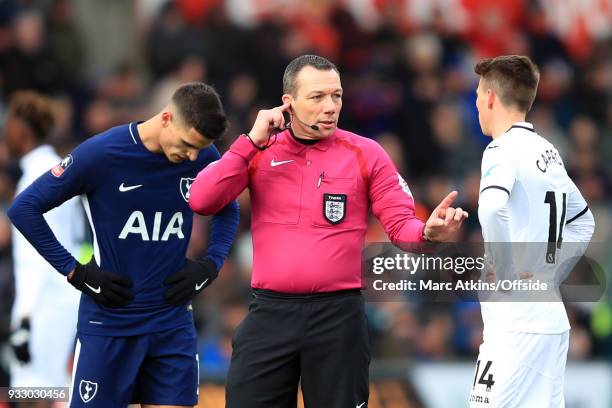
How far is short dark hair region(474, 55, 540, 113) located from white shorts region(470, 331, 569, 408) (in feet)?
4.16

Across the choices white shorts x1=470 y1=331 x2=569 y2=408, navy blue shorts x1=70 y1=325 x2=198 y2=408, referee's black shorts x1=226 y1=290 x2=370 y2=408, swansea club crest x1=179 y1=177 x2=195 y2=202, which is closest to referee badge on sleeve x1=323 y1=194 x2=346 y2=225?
referee's black shorts x1=226 y1=290 x2=370 y2=408

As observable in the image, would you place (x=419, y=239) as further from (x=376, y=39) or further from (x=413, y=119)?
(x=376, y=39)

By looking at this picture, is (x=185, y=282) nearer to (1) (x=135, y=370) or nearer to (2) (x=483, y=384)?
(1) (x=135, y=370)

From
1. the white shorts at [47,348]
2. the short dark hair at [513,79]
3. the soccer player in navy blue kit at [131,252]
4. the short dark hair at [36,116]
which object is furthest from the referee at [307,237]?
the short dark hair at [36,116]

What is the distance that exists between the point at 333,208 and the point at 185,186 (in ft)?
3.26

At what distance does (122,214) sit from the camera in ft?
21.9

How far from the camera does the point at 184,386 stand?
6.74 metres

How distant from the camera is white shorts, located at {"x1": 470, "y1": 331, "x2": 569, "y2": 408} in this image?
6.09 meters

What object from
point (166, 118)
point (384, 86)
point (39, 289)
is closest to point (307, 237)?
point (166, 118)

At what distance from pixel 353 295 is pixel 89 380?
5.25 feet

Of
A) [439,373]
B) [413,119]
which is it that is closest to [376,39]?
[413,119]

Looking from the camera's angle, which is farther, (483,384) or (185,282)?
(185,282)

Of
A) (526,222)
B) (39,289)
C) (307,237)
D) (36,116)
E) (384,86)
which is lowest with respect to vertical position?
(39,289)

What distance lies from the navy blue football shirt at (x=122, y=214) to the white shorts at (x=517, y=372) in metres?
1.84
